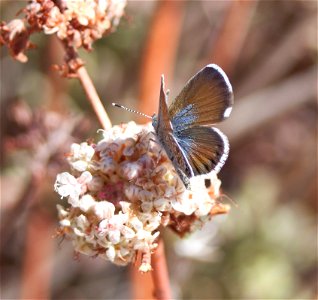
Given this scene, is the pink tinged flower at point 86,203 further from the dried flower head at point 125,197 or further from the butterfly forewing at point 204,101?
the butterfly forewing at point 204,101

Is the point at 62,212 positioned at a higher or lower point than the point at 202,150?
lower

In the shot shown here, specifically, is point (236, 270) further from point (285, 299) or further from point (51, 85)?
point (51, 85)

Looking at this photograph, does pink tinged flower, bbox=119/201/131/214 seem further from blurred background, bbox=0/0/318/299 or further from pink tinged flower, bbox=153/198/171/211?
blurred background, bbox=0/0/318/299

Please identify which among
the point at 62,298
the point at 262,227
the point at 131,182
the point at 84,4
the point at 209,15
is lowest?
the point at 62,298

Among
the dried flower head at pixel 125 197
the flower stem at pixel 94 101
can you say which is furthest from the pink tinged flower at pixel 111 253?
the flower stem at pixel 94 101

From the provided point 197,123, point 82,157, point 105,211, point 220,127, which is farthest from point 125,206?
point 220,127

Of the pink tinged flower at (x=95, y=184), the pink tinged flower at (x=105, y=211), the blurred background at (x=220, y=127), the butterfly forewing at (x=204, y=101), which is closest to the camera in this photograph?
the butterfly forewing at (x=204, y=101)

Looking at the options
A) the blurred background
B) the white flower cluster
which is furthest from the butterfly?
the blurred background

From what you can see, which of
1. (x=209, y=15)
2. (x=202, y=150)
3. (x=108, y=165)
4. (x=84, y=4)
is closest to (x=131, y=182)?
(x=108, y=165)
